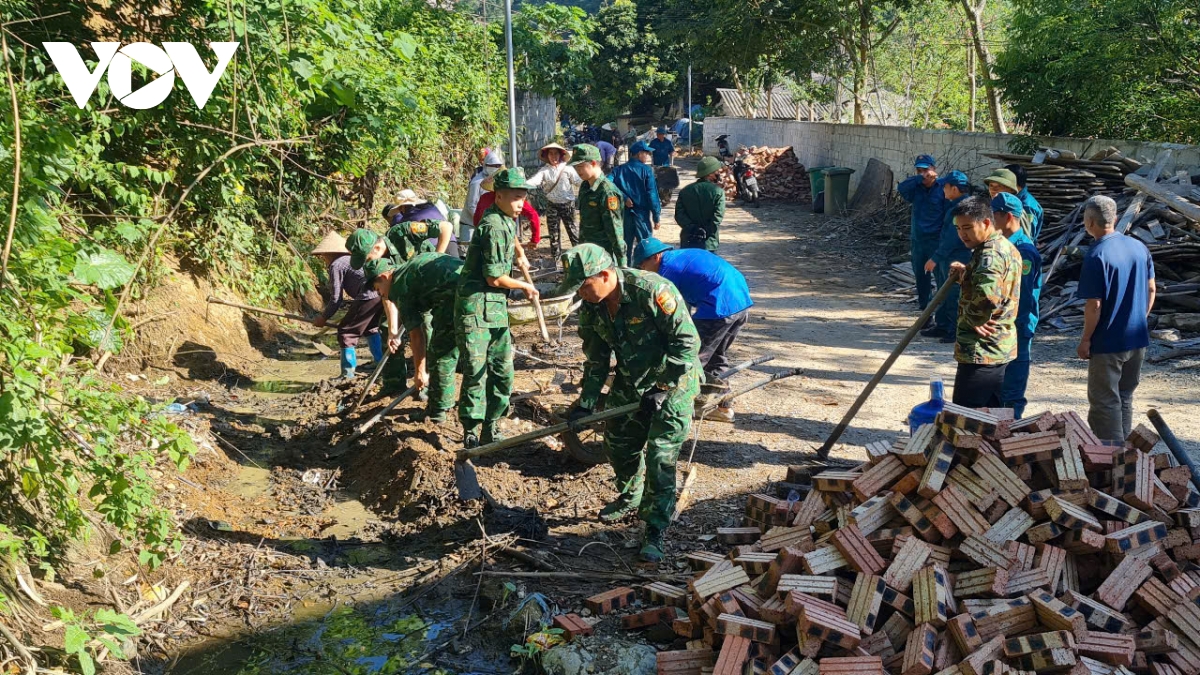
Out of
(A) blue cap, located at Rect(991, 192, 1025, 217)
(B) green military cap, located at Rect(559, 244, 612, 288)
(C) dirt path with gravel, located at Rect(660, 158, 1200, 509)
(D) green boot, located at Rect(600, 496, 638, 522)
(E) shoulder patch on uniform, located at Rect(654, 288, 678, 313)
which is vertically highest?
(A) blue cap, located at Rect(991, 192, 1025, 217)

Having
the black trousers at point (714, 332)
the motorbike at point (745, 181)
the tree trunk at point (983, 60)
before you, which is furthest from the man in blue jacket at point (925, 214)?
the motorbike at point (745, 181)

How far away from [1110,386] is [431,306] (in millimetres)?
4789

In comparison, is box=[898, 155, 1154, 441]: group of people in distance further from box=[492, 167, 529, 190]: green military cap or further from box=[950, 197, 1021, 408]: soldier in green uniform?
box=[492, 167, 529, 190]: green military cap

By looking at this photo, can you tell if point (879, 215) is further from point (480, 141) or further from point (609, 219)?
point (609, 219)

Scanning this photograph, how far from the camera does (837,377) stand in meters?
8.32

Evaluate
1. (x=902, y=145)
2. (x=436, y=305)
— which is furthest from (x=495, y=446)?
(x=902, y=145)

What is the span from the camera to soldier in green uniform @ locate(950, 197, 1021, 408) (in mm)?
5094

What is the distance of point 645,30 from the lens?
39781mm

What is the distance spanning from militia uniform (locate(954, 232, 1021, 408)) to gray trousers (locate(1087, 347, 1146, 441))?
78 centimetres

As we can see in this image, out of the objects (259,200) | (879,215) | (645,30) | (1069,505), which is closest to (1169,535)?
(1069,505)

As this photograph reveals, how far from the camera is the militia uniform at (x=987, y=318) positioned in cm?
511

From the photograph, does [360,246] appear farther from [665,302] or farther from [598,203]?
[665,302]

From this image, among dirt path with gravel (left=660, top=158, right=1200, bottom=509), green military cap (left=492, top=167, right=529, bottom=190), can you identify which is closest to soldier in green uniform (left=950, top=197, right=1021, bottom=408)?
dirt path with gravel (left=660, top=158, right=1200, bottom=509)

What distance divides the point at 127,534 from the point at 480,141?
12328 mm
